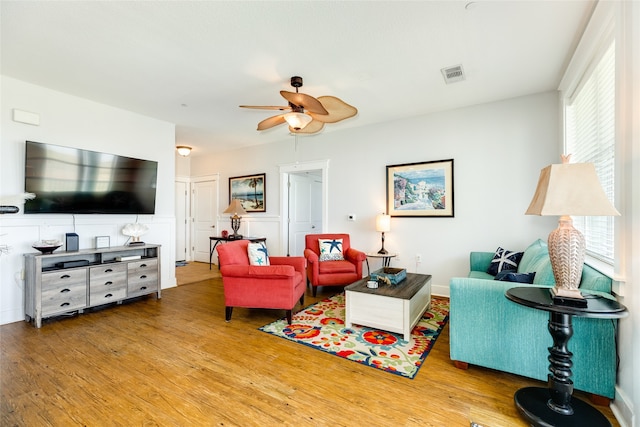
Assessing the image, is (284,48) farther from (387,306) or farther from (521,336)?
(521,336)

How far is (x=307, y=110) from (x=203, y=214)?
4989 mm

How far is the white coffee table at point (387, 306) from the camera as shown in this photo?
8.66 feet

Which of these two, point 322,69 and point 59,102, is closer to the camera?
point 322,69

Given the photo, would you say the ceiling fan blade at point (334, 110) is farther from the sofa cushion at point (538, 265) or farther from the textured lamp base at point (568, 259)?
the sofa cushion at point (538, 265)

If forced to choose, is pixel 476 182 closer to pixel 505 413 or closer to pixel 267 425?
pixel 505 413

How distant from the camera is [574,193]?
1.57 metres

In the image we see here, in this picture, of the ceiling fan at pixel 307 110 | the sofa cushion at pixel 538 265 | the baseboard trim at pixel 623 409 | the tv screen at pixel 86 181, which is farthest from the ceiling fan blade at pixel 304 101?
the baseboard trim at pixel 623 409

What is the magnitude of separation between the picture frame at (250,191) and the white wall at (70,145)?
5.63 feet

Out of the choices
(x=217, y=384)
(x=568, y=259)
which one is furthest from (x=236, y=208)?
(x=568, y=259)

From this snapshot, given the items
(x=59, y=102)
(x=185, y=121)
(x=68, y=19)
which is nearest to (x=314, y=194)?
Result: (x=185, y=121)

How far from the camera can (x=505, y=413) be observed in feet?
5.59

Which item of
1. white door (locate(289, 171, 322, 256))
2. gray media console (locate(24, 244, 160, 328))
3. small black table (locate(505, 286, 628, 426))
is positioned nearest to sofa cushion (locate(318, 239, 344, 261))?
white door (locate(289, 171, 322, 256))

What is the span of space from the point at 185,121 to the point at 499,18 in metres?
4.23

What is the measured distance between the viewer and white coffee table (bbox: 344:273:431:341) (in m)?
2.64
